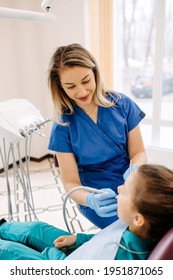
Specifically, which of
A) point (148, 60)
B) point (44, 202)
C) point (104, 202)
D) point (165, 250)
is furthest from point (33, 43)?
point (165, 250)

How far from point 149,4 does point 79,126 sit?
1.85 m

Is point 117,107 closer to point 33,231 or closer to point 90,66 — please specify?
point 90,66

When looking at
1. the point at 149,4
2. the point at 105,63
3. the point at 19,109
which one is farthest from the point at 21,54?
the point at 19,109

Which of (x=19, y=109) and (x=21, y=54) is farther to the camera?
(x=21, y=54)

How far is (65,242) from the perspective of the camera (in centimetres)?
107

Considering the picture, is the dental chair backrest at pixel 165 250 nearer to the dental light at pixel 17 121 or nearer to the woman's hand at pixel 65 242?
the woman's hand at pixel 65 242

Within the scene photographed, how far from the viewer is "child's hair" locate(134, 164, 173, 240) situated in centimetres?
78

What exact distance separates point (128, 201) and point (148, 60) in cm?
218

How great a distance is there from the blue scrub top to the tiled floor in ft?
2.17

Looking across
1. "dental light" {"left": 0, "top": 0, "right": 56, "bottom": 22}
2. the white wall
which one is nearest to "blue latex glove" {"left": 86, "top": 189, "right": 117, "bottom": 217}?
"dental light" {"left": 0, "top": 0, "right": 56, "bottom": 22}

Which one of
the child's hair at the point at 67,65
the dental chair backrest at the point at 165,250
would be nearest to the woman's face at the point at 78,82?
the child's hair at the point at 67,65

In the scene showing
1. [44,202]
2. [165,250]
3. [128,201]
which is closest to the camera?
[165,250]

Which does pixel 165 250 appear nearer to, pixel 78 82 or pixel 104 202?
pixel 104 202

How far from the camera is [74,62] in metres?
1.14
